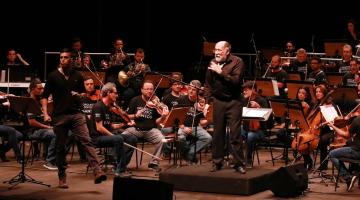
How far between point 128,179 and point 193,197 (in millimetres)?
2555

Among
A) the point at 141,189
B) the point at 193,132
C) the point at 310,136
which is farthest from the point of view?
the point at 193,132

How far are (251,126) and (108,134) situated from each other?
2619 mm

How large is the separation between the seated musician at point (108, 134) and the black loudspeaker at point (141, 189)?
12.3 feet

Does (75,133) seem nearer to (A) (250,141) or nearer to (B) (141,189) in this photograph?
(B) (141,189)

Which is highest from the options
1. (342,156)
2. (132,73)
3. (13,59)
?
(13,59)

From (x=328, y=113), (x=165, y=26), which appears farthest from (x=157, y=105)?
(x=165, y=26)

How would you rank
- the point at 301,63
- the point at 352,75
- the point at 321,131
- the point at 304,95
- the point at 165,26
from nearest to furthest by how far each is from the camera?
the point at 321,131 → the point at 304,95 → the point at 352,75 → the point at 301,63 → the point at 165,26

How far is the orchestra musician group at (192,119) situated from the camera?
10859 millimetres

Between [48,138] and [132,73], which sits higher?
[132,73]

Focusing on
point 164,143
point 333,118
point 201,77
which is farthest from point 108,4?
point 333,118

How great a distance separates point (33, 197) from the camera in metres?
10.5

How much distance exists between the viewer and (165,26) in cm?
2084

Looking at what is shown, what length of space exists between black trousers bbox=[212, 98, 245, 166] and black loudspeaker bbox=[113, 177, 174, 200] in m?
2.75

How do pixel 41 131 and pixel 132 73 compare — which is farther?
pixel 132 73
